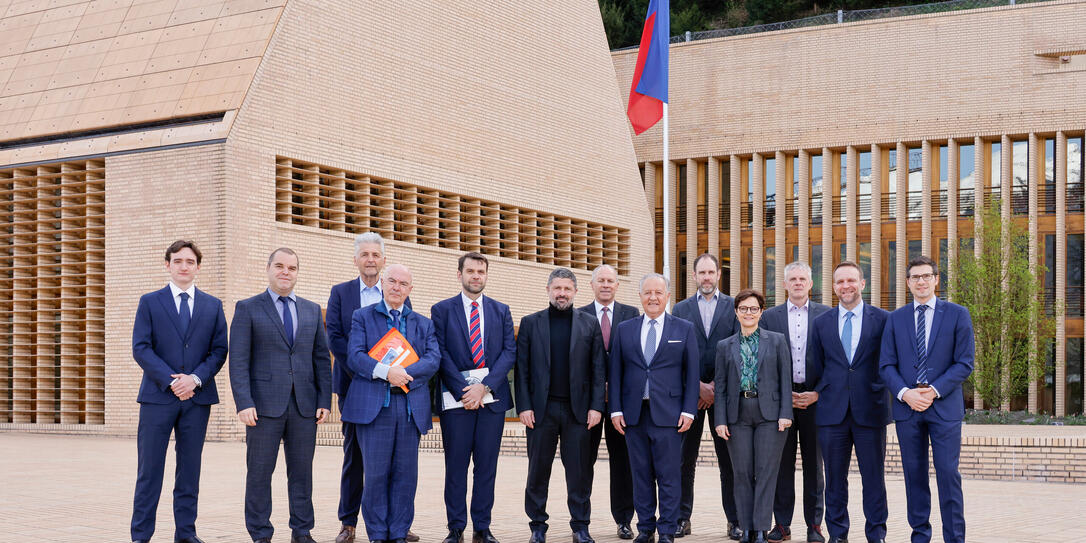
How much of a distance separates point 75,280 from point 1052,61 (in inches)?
902

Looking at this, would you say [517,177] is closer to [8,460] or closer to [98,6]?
[98,6]

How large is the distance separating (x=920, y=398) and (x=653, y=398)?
1692mm

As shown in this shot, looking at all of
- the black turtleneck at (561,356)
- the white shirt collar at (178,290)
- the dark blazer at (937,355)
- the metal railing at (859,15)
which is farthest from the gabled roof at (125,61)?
the metal railing at (859,15)

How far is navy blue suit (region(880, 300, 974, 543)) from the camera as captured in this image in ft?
23.3

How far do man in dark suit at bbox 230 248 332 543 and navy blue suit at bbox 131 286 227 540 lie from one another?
0.21 meters

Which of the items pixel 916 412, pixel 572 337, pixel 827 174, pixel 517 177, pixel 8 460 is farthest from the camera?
pixel 827 174

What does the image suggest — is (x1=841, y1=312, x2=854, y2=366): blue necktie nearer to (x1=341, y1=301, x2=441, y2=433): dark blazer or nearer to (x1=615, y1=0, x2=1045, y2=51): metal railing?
(x1=341, y1=301, x2=441, y2=433): dark blazer

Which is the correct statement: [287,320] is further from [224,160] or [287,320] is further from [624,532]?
[224,160]

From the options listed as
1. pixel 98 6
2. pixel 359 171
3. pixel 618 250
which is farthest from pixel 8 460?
pixel 618 250

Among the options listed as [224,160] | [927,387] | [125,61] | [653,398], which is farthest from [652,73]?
[927,387]

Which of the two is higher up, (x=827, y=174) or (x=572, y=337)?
(x=827, y=174)

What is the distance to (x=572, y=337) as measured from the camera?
25.8ft

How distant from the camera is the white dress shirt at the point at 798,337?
8.31 meters

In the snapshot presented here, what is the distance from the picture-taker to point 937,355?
7.25m
